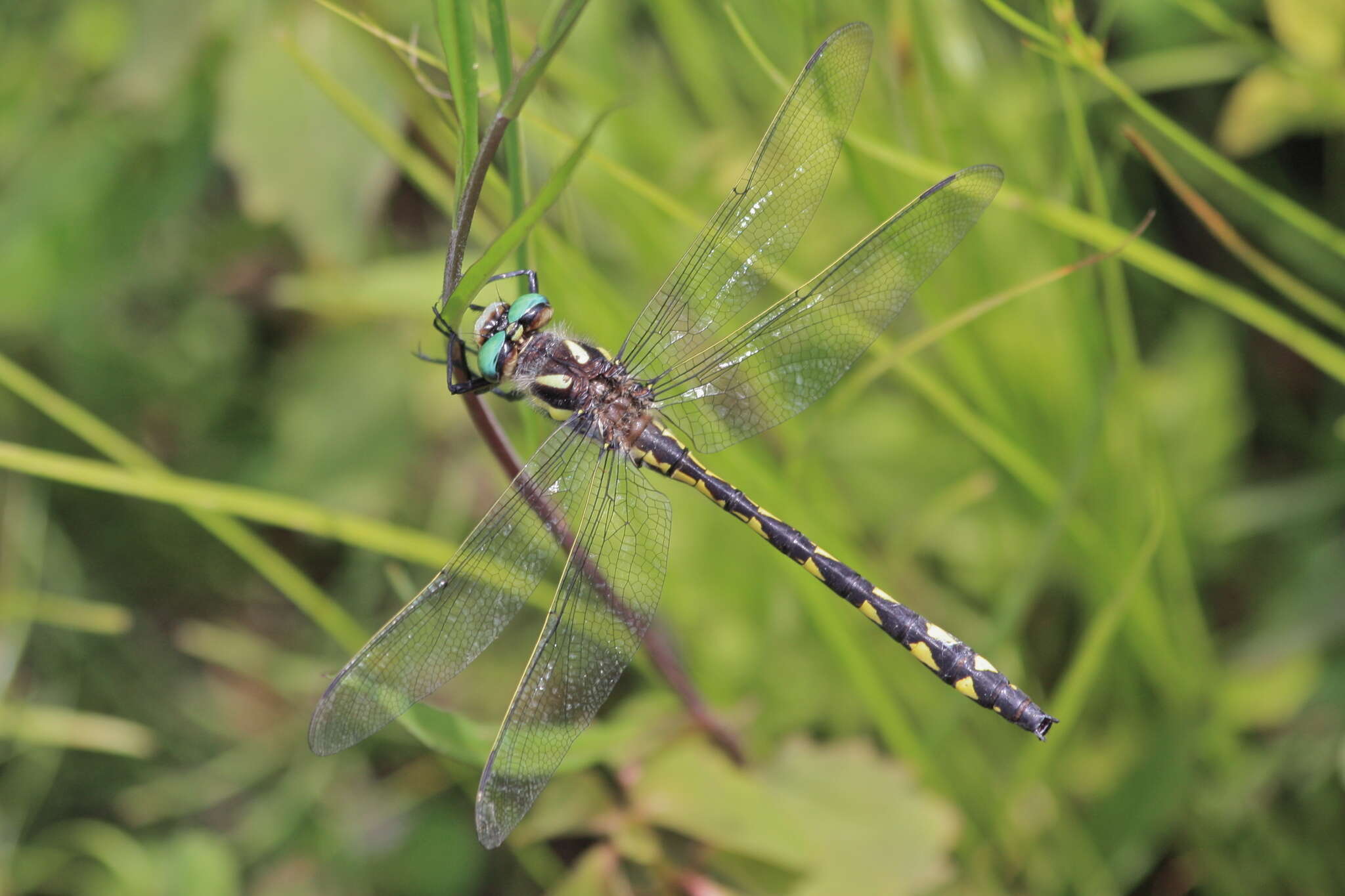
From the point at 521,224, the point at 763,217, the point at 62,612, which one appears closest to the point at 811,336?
the point at 763,217

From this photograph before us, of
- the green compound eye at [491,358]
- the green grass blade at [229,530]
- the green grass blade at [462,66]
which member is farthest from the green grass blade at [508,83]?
the green grass blade at [229,530]

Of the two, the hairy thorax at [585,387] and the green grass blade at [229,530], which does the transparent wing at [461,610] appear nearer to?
the hairy thorax at [585,387]

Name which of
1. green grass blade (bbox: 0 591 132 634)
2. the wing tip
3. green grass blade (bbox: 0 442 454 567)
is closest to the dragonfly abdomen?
green grass blade (bbox: 0 442 454 567)

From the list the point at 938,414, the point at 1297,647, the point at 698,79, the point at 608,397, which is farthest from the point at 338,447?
the point at 1297,647

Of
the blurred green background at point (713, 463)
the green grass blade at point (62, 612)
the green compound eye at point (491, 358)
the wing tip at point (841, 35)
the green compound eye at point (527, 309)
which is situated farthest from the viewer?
the green grass blade at point (62, 612)

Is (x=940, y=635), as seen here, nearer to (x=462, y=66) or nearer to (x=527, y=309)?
(x=527, y=309)

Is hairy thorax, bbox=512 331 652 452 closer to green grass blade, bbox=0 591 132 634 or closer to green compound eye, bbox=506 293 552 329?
green compound eye, bbox=506 293 552 329

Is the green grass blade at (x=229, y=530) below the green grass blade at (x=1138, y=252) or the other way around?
the other way around
